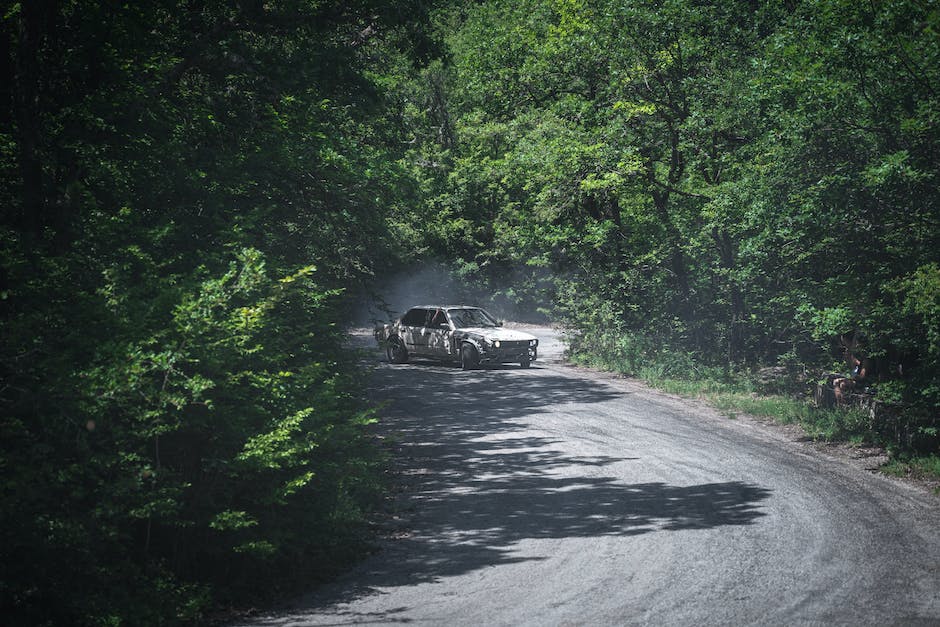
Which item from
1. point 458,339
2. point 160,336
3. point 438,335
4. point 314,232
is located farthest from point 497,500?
point 438,335

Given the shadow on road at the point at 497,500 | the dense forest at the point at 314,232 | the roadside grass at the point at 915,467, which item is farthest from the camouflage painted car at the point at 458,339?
the roadside grass at the point at 915,467

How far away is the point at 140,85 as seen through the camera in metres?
10.7

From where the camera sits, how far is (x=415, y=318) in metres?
26.7

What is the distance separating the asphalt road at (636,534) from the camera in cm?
662

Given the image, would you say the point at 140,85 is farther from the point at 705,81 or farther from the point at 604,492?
the point at 705,81

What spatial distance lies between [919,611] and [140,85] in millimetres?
10507

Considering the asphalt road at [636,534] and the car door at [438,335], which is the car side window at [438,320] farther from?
the asphalt road at [636,534]

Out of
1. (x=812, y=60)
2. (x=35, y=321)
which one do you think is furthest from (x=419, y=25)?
(x=35, y=321)

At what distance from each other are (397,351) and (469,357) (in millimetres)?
3436

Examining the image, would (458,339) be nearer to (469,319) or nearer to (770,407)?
(469,319)

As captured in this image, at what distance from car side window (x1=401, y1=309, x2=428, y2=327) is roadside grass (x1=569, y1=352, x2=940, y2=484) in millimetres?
5408

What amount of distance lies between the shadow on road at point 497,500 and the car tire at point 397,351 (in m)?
9.58

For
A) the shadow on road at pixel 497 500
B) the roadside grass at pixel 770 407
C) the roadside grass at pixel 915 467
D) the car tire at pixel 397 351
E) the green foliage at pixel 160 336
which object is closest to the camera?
the green foliage at pixel 160 336

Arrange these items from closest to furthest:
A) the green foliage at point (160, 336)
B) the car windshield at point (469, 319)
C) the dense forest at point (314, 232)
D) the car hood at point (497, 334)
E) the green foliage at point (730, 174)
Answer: the green foliage at point (160, 336) < the dense forest at point (314, 232) < the green foliage at point (730, 174) < the car hood at point (497, 334) < the car windshield at point (469, 319)
